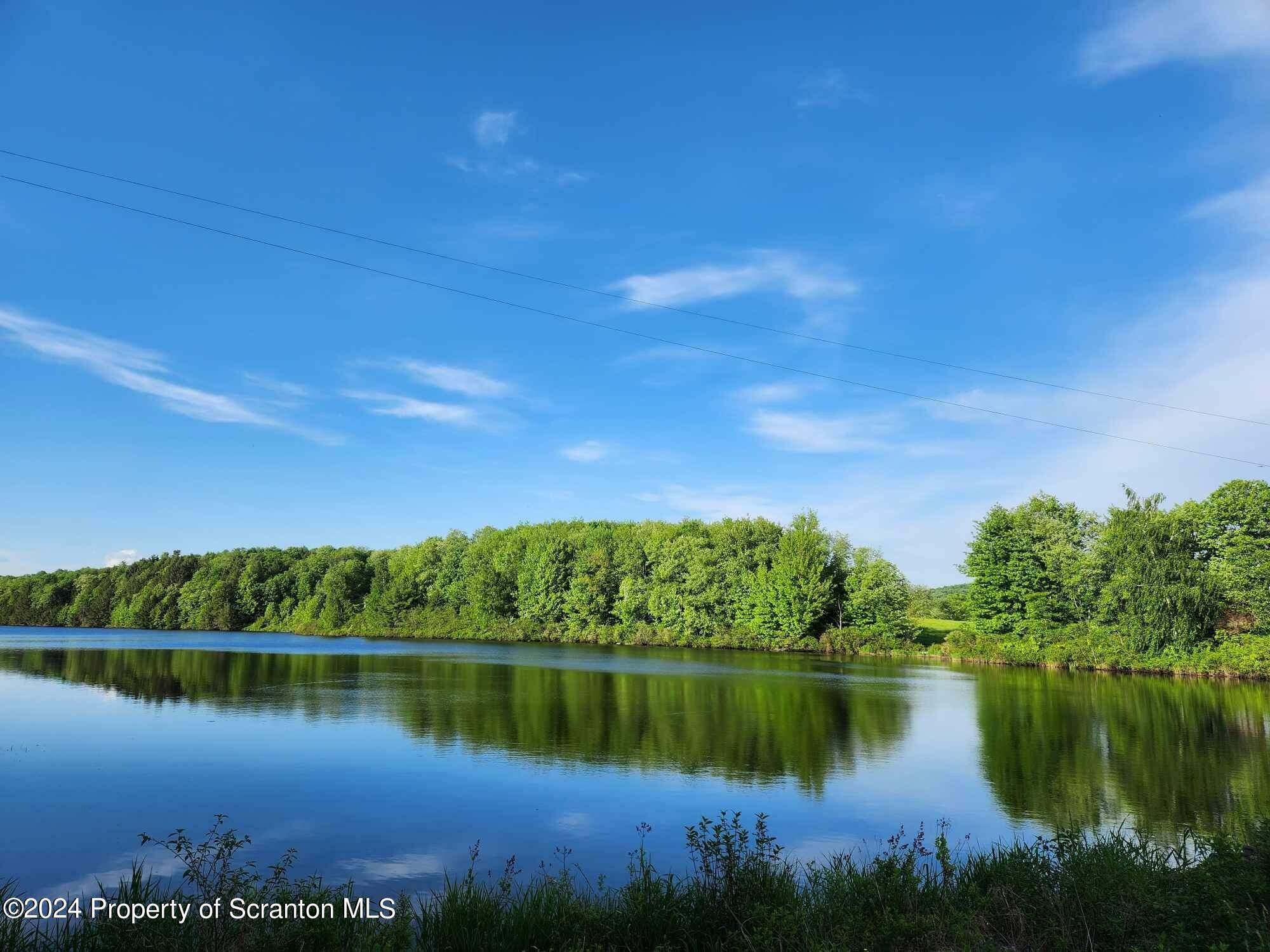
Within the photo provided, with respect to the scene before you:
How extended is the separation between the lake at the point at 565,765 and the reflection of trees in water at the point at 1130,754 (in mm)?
112

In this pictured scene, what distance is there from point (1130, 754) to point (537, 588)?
72421mm

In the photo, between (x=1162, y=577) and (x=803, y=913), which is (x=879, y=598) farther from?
(x=803, y=913)

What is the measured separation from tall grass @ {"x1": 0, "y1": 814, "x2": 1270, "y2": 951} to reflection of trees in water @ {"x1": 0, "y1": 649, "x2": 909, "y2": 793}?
894cm

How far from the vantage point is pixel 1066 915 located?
684 centimetres

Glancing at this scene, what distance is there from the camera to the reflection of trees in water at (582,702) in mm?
19828

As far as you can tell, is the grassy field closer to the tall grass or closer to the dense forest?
the dense forest

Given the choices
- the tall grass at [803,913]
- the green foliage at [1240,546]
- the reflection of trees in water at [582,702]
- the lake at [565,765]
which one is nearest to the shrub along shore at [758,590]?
the green foliage at [1240,546]

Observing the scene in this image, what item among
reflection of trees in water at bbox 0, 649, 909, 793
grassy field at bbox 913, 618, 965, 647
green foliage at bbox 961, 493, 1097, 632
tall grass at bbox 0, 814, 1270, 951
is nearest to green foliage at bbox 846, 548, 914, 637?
grassy field at bbox 913, 618, 965, 647

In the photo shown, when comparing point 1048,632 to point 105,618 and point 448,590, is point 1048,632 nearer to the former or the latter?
point 448,590

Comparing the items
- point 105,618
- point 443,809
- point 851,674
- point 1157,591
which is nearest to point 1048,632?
point 1157,591

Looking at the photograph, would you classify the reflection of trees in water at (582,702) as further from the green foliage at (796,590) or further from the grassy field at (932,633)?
the grassy field at (932,633)

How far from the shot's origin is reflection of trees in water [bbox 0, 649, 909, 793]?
1983 cm

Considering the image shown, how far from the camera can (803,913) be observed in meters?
6.77

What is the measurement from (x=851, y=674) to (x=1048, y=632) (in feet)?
62.6
